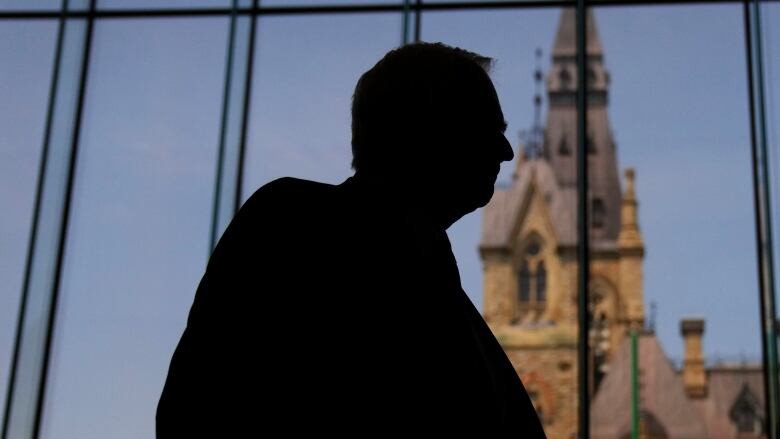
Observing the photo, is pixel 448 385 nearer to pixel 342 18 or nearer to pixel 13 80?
pixel 342 18

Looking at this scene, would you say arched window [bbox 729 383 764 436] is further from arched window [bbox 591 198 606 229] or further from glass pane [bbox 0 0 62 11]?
glass pane [bbox 0 0 62 11]

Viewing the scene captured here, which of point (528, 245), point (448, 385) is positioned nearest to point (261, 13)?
point (448, 385)

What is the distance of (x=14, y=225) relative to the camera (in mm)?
5906

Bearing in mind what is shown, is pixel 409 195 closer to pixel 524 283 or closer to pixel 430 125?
pixel 430 125

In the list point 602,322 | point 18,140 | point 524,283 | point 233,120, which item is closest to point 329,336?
point 233,120

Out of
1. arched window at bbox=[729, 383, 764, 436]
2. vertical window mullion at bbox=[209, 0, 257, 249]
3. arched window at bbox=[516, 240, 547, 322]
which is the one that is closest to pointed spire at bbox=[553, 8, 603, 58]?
vertical window mullion at bbox=[209, 0, 257, 249]

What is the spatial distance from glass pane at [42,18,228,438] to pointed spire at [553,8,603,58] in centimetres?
182

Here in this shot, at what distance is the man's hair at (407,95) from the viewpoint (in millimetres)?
837

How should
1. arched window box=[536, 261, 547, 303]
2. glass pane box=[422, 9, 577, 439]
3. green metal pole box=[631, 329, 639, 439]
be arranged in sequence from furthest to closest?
arched window box=[536, 261, 547, 303] → green metal pole box=[631, 329, 639, 439] → glass pane box=[422, 9, 577, 439]

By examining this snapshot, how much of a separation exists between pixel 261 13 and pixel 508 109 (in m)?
1.43

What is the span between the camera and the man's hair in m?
0.84

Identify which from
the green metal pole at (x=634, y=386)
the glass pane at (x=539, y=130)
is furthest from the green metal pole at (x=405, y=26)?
the green metal pole at (x=634, y=386)

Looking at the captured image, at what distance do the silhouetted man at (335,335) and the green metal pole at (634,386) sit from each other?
5.62m

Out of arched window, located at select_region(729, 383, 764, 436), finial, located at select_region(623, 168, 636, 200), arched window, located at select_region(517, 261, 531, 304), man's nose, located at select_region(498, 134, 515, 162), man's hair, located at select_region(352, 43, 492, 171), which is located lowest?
arched window, located at select_region(729, 383, 764, 436)
